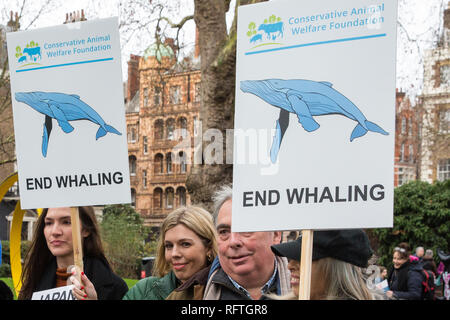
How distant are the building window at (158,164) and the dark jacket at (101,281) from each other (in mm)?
52201

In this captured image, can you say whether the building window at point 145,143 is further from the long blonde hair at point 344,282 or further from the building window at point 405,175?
the long blonde hair at point 344,282

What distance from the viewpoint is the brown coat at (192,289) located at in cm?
409

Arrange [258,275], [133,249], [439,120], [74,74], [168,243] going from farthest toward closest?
[133,249] → [439,120] → [74,74] → [168,243] → [258,275]

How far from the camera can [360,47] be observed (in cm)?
353

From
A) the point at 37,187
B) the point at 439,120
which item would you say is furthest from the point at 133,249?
the point at 37,187

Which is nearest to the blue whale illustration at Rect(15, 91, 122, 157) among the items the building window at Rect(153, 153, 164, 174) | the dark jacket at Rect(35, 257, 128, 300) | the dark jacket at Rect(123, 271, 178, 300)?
the dark jacket at Rect(35, 257, 128, 300)

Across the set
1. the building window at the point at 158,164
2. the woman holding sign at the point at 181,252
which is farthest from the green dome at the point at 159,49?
the building window at the point at 158,164

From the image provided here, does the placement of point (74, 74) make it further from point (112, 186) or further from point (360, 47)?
point (360, 47)

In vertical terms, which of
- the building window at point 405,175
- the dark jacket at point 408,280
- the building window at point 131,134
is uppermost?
the building window at point 131,134

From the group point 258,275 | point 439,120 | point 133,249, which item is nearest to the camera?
point 258,275

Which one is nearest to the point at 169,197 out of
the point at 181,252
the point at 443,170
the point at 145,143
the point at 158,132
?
the point at 145,143

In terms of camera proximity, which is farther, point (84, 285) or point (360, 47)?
point (84, 285)

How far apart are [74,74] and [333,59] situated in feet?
5.89

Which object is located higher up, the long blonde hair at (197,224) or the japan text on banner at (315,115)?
the japan text on banner at (315,115)
